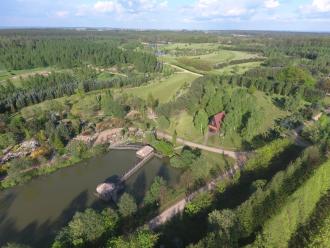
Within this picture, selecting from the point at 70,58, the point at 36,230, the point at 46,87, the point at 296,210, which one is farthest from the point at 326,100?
the point at 70,58

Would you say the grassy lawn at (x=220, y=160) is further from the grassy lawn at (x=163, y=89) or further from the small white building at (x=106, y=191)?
the grassy lawn at (x=163, y=89)

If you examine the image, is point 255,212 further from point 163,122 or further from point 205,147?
point 163,122

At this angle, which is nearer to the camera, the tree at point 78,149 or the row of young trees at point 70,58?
the tree at point 78,149

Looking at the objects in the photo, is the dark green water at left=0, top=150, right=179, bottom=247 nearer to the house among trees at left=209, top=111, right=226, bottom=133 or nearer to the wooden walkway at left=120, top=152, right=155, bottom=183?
the wooden walkway at left=120, top=152, right=155, bottom=183

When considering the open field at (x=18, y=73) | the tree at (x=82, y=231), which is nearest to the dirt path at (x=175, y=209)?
the tree at (x=82, y=231)

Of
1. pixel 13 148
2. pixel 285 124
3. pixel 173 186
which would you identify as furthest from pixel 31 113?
pixel 285 124

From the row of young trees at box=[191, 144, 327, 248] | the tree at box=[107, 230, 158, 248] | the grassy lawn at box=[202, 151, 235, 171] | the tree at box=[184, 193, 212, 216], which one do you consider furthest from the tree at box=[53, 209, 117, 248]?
the grassy lawn at box=[202, 151, 235, 171]
